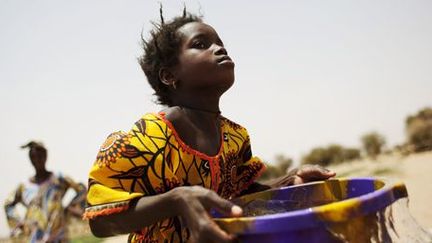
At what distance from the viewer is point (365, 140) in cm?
2405

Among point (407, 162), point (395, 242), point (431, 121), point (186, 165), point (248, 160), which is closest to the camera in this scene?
point (395, 242)

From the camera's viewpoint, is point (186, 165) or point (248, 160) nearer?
point (186, 165)

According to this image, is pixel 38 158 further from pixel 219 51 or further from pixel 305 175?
pixel 305 175

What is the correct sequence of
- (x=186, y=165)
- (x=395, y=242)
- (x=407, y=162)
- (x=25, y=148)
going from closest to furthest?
(x=395, y=242), (x=186, y=165), (x=25, y=148), (x=407, y=162)

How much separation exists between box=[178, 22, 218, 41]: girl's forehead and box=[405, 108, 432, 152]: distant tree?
21108mm

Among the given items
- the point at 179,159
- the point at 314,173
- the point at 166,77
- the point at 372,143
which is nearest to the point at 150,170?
the point at 179,159

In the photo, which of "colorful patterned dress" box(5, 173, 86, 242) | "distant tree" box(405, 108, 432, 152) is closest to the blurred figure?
"colorful patterned dress" box(5, 173, 86, 242)

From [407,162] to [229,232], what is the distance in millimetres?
19422

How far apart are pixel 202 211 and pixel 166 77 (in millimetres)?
1064

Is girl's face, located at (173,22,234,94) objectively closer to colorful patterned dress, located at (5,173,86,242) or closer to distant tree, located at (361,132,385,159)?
colorful patterned dress, located at (5,173,86,242)

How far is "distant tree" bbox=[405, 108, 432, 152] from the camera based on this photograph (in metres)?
20.9

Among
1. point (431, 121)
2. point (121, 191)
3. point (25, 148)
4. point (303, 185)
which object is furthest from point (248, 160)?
point (431, 121)

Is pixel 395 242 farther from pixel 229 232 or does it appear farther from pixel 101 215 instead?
pixel 101 215

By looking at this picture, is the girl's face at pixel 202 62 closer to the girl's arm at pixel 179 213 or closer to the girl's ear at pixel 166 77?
the girl's ear at pixel 166 77
